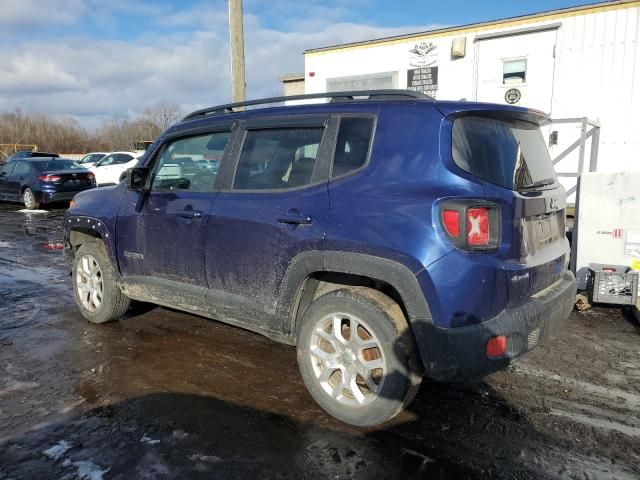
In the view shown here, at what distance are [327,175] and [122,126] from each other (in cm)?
6737

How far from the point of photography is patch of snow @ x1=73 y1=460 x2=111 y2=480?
2623 millimetres

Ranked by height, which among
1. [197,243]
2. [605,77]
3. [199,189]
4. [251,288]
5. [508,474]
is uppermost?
[605,77]

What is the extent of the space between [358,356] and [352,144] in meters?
1.30

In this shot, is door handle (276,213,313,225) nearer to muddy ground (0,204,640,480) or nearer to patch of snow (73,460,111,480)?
muddy ground (0,204,640,480)

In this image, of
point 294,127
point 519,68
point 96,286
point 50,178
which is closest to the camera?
point 294,127

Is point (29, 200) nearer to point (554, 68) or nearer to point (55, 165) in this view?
point (55, 165)

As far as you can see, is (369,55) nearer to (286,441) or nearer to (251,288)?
(251,288)

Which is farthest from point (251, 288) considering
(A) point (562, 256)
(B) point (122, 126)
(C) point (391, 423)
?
(B) point (122, 126)

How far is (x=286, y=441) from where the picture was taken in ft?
9.62

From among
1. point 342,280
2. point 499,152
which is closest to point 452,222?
point 499,152

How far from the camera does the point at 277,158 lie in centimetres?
356

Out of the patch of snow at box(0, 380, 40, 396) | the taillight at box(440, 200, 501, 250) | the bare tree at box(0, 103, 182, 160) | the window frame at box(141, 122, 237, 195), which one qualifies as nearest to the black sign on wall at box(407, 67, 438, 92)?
the window frame at box(141, 122, 237, 195)

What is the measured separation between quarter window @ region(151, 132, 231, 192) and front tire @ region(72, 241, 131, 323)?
1.02m

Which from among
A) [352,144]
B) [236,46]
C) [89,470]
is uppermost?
[236,46]
